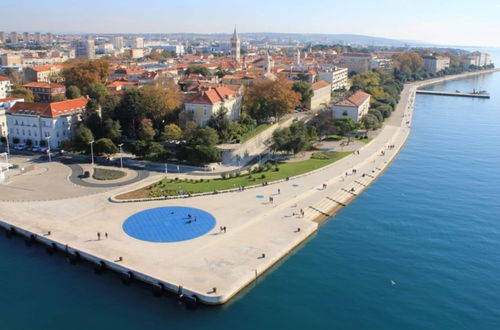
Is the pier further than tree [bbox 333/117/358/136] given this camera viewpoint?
Yes

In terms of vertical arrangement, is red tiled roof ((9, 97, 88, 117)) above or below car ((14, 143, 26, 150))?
above

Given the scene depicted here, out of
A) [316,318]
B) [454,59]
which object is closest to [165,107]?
[316,318]

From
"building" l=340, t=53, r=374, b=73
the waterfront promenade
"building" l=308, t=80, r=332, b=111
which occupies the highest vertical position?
"building" l=340, t=53, r=374, b=73

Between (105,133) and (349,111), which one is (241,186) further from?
(349,111)

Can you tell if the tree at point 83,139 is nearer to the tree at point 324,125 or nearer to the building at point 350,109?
the tree at point 324,125

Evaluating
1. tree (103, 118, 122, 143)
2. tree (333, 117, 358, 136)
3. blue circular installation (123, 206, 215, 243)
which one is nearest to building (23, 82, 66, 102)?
tree (103, 118, 122, 143)

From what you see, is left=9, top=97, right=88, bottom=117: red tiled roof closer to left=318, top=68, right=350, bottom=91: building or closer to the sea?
the sea

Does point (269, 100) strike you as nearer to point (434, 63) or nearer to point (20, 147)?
point (20, 147)

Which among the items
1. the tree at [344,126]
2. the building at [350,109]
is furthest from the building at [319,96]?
the tree at [344,126]
